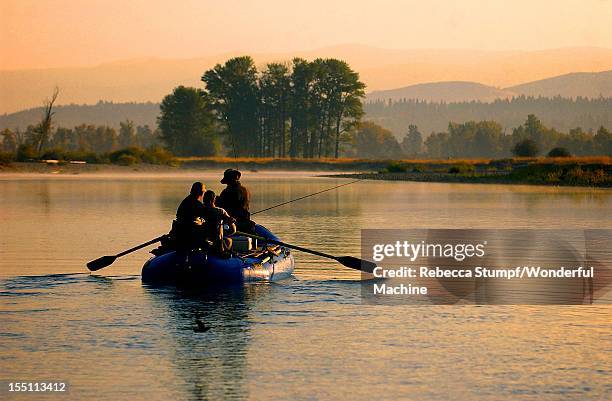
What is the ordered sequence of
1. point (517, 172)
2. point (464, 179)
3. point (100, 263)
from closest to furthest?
1. point (100, 263)
2. point (517, 172)
3. point (464, 179)

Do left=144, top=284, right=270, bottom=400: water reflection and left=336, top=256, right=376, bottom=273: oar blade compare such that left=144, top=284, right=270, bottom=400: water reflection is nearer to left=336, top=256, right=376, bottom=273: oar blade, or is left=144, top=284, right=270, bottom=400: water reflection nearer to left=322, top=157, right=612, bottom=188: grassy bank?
left=336, top=256, right=376, bottom=273: oar blade

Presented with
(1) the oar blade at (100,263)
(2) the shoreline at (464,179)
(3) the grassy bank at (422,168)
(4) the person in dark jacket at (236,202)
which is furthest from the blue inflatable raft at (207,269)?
(3) the grassy bank at (422,168)

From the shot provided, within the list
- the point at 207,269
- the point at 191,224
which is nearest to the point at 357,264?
the point at 207,269

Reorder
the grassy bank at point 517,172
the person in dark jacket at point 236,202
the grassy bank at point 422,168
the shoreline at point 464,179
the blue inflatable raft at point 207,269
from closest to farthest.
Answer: the blue inflatable raft at point 207,269
the person in dark jacket at point 236,202
the grassy bank at point 517,172
the shoreline at point 464,179
the grassy bank at point 422,168

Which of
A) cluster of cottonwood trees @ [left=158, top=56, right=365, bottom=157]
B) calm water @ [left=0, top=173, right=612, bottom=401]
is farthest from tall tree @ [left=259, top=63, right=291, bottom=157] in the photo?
calm water @ [left=0, top=173, right=612, bottom=401]

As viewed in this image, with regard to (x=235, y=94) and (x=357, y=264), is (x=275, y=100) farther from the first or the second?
(x=357, y=264)

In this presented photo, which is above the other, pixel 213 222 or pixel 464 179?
pixel 213 222

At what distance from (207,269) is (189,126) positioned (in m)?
161

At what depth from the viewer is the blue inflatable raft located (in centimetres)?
2331

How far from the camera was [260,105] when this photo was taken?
185 meters

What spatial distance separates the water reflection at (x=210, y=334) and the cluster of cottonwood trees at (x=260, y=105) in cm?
15816

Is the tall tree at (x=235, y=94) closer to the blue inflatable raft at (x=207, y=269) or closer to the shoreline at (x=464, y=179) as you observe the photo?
the shoreline at (x=464, y=179)

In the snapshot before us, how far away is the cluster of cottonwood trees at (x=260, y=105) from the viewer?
183000mm

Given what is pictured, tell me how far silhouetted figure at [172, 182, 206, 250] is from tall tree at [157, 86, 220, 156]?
523ft
